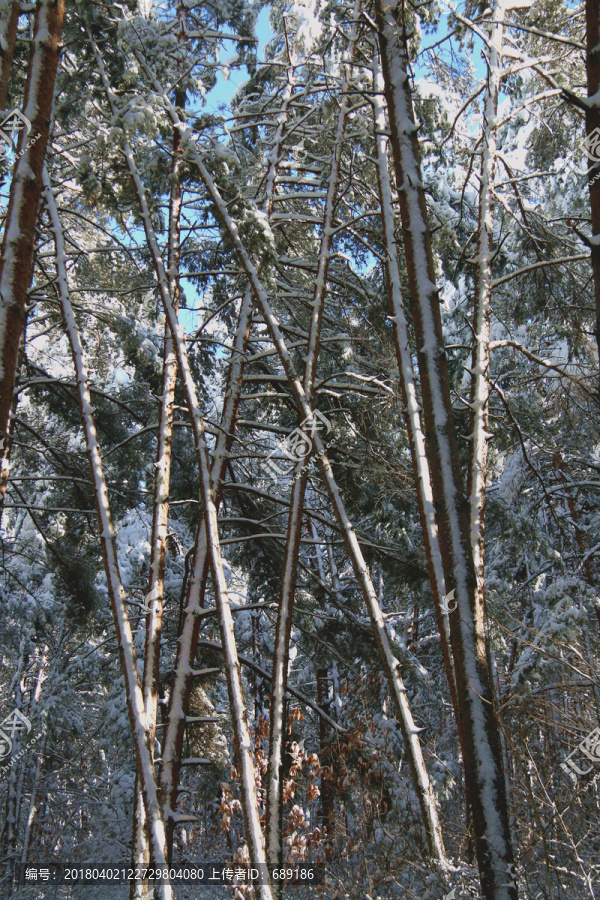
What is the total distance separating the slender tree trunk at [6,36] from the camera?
3.44 m

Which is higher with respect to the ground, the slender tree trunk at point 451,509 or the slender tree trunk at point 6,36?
the slender tree trunk at point 6,36

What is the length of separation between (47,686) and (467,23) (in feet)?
50.2

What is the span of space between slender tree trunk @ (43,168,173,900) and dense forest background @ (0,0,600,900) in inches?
0.7

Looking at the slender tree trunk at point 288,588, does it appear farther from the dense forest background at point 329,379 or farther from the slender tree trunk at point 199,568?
the slender tree trunk at point 199,568

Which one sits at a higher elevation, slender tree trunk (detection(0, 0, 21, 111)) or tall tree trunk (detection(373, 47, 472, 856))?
slender tree trunk (detection(0, 0, 21, 111))

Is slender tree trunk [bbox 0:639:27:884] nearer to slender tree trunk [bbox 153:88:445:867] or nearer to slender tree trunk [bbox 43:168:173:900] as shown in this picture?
slender tree trunk [bbox 43:168:173:900]

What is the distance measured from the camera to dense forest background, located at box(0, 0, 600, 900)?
369 cm

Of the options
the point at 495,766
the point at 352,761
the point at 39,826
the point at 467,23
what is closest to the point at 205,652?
the point at 352,761

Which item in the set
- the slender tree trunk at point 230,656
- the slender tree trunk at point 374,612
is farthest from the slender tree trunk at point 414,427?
the slender tree trunk at point 230,656

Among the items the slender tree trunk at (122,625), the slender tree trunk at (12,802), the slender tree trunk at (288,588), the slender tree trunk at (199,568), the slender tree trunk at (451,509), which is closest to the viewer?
the slender tree trunk at (451,509)

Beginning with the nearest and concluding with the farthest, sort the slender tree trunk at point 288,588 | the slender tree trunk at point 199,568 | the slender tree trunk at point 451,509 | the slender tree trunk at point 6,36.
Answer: the slender tree trunk at point 451,509, the slender tree trunk at point 6,36, the slender tree trunk at point 288,588, the slender tree trunk at point 199,568

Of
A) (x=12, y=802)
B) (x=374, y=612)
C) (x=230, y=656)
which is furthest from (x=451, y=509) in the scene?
(x=12, y=802)

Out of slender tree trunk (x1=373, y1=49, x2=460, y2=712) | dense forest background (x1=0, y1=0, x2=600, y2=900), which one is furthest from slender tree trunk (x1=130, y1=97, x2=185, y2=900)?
slender tree trunk (x1=373, y1=49, x2=460, y2=712)

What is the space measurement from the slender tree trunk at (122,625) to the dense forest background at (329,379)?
0.02 m
